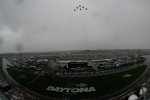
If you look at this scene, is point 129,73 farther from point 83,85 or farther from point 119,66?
point 83,85

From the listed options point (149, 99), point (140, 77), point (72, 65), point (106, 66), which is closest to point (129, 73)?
point (140, 77)

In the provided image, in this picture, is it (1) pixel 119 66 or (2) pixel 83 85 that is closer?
(2) pixel 83 85

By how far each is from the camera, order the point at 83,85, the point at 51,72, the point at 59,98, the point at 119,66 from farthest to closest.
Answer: the point at 119,66 < the point at 51,72 < the point at 83,85 < the point at 59,98

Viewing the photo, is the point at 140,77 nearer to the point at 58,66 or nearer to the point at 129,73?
the point at 129,73

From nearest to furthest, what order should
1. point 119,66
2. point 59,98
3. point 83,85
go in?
point 59,98
point 83,85
point 119,66

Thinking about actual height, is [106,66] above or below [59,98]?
Answer: above

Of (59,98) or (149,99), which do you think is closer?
(149,99)

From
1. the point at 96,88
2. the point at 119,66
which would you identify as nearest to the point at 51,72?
the point at 96,88

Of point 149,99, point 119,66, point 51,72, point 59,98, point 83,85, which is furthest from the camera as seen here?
point 119,66

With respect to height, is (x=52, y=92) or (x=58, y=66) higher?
(x=58, y=66)
